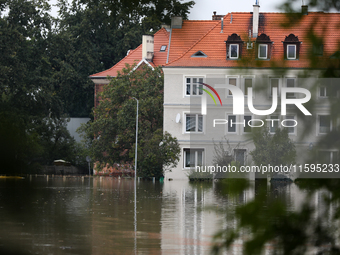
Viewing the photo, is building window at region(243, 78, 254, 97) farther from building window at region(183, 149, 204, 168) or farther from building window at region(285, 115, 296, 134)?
building window at region(183, 149, 204, 168)

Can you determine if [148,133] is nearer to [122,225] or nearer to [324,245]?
[122,225]

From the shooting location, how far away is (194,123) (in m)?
47.8

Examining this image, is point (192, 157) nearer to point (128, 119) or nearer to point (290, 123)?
point (128, 119)

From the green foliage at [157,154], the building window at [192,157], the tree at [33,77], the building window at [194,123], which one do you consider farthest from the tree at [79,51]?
the building window at [192,157]

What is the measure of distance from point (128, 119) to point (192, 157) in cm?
601

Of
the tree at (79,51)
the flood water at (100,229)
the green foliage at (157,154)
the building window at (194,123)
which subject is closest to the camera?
the flood water at (100,229)

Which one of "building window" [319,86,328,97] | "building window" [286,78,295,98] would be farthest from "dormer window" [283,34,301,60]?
"building window" [319,86,328,97]

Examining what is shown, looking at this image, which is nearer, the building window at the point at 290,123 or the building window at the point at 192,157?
the building window at the point at 290,123

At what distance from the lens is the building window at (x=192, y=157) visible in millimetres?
46906

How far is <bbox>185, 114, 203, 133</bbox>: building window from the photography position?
156ft

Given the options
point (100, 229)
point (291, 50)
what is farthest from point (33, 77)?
point (291, 50)

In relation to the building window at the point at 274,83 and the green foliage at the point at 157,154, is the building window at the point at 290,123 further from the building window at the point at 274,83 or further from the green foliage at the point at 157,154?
the green foliage at the point at 157,154

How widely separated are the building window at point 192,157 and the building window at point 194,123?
1566mm

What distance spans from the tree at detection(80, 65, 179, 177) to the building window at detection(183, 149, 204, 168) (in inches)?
43.5
